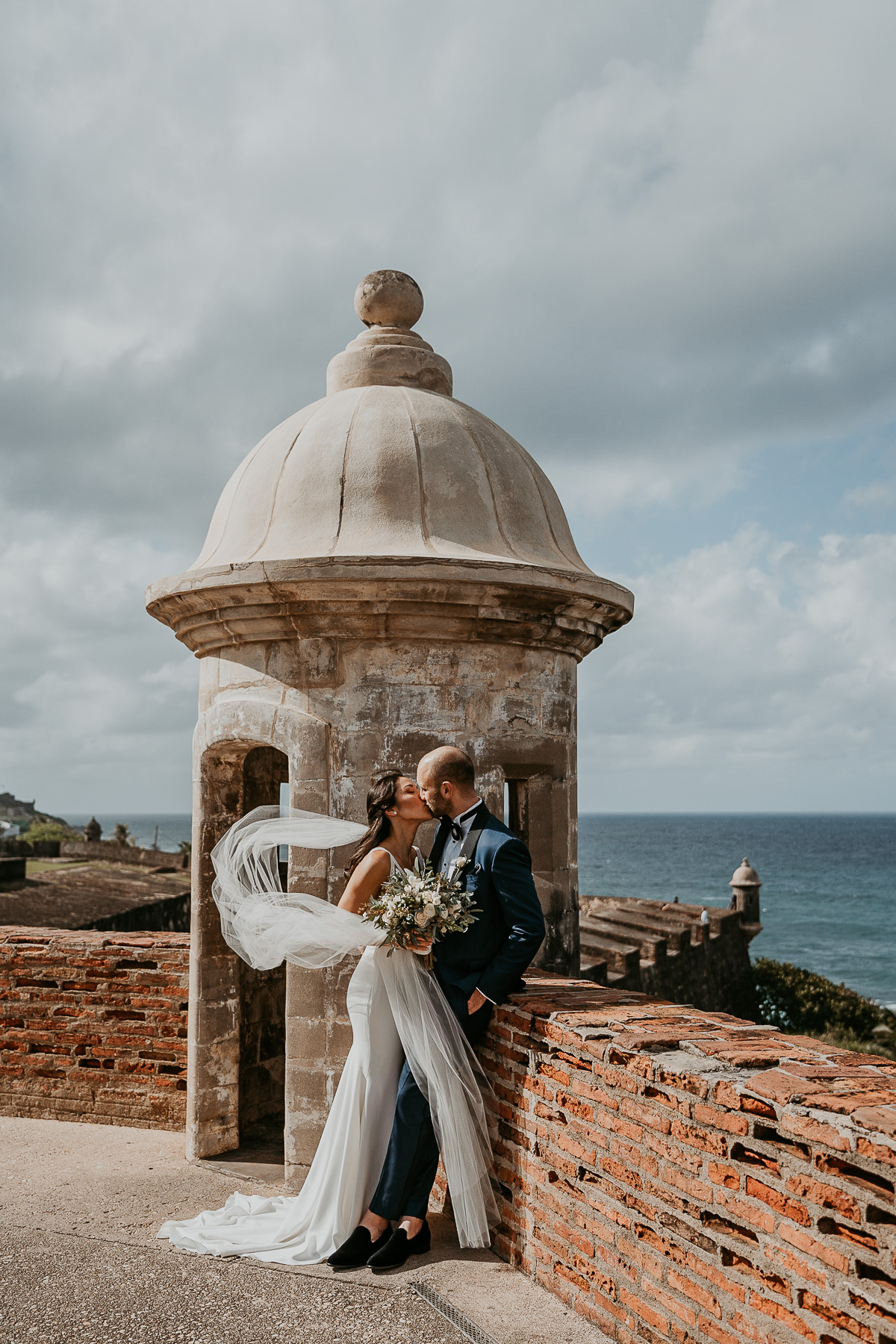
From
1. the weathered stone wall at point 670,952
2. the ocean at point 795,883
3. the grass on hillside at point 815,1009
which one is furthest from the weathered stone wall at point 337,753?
the ocean at point 795,883

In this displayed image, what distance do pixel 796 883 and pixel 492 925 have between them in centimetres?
8657

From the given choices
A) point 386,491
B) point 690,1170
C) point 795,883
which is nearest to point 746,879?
point 386,491

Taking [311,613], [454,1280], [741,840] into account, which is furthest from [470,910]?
[741,840]

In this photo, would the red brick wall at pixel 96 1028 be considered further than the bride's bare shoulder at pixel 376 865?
Yes

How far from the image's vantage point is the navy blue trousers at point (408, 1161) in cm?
411

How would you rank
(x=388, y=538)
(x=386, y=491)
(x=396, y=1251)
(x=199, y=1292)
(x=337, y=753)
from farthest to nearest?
(x=386, y=491)
(x=388, y=538)
(x=337, y=753)
(x=396, y=1251)
(x=199, y=1292)

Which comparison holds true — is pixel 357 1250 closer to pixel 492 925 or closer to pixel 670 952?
pixel 492 925

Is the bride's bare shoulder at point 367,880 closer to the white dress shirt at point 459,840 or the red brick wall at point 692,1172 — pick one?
the white dress shirt at point 459,840

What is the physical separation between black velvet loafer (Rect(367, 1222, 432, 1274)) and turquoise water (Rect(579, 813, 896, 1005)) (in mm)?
39680

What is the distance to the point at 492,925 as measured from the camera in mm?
4367

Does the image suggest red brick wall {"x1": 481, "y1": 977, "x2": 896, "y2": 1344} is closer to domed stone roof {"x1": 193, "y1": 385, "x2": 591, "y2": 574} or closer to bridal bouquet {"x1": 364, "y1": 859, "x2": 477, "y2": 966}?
bridal bouquet {"x1": 364, "y1": 859, "x2": 477, "y2": 966}

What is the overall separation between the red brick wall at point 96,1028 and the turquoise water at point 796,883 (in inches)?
1513

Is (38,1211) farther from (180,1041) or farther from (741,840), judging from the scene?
(741,840)

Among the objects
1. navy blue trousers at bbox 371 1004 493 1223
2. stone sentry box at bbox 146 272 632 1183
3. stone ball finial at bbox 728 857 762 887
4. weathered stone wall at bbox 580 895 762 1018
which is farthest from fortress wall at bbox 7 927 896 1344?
stone ball finial at bbox 728 857 762 887
